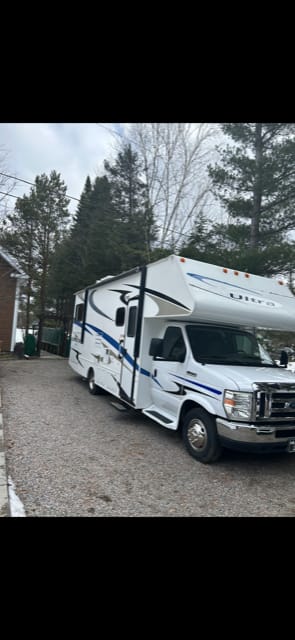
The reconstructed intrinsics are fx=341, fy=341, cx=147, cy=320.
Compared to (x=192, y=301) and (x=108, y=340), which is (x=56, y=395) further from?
(x=192, y=301)

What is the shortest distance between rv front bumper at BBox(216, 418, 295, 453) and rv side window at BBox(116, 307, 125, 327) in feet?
10.5

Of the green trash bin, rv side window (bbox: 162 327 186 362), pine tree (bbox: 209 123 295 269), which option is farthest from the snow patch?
the green trash bin

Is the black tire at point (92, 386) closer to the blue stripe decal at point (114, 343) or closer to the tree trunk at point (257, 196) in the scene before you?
the blue stripe decal at point (114, 343)

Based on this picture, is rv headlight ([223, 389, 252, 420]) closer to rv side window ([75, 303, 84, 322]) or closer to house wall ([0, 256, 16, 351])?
rv side window ([75, 303, 84, 322])

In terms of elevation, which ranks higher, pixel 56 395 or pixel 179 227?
pixel 179 227

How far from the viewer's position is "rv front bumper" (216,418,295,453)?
430cm

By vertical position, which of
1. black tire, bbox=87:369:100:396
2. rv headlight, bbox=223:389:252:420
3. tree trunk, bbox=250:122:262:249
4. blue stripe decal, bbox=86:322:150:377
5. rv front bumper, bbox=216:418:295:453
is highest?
tree trunk, bbox=250:122:262:249

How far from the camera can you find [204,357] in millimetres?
5316

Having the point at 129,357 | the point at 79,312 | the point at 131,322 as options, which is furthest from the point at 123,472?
the point at 79,312

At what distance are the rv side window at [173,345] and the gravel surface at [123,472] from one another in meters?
1.42
